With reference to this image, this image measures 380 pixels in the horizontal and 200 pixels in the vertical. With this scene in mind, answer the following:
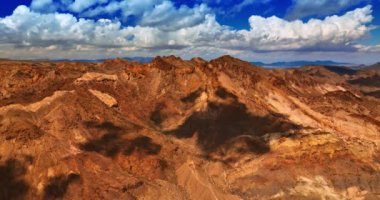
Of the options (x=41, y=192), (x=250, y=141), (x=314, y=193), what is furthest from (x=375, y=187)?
(x=41, y=192)

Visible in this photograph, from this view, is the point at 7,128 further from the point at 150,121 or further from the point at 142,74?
the point at 142,74

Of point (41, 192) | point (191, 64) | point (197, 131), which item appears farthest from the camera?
point (191, 64)

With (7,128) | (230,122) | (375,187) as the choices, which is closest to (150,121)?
(230,122)

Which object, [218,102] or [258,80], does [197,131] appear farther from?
[258,80]

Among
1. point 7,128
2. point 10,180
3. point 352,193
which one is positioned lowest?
point 352,193

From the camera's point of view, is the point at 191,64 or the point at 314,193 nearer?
the point at 314,193

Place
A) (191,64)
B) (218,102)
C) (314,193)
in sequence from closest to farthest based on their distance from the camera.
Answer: (314,193)
(218,102)
(191,64)

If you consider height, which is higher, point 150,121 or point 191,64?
point 191,64
